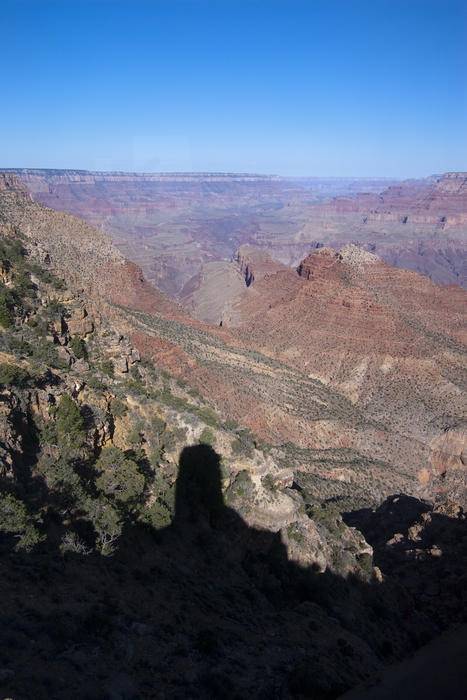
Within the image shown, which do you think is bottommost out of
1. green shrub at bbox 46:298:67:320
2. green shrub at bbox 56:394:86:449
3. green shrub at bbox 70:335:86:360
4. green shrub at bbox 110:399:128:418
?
green shrub at bbox 110:399:128:418

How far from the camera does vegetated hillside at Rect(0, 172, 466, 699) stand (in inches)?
484

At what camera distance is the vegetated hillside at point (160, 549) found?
1229cm

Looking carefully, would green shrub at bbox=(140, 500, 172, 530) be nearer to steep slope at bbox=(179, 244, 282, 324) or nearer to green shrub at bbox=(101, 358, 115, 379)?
green shrub at bbox=(101, 358, 115, 379)

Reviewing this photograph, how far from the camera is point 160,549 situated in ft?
61.6

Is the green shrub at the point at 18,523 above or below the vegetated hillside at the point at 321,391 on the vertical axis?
above

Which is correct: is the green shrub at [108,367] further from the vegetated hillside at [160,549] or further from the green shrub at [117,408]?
the green shrub at [117,408]

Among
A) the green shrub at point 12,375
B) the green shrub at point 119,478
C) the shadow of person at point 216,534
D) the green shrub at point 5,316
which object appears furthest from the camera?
the green shrub at point 5,316

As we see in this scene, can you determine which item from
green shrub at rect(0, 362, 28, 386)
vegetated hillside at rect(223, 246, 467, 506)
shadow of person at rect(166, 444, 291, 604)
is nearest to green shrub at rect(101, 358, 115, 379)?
shadow of person at rect(166, 444, 291, 604)

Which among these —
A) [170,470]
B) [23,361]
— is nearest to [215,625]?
[170,470]

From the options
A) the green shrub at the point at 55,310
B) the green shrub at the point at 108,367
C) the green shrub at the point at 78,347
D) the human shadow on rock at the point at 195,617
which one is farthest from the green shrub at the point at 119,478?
the green shrub at the point at 55,310

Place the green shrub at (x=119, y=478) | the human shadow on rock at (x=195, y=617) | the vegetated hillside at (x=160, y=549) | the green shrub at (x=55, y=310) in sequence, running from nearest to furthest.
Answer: the human shadow on rock at (x=195, y=617) → the vegetated hillside at (x=160, y=549) → the green shrub at (x=119, y=478) → the green shrub at (x=55, y=310)

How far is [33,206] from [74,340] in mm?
57688

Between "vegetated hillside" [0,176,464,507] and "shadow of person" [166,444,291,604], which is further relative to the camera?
"vegetated hillside" [0,176,464,507]

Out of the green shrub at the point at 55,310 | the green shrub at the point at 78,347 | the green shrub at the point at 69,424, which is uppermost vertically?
the green shrub at the point at 55,310
